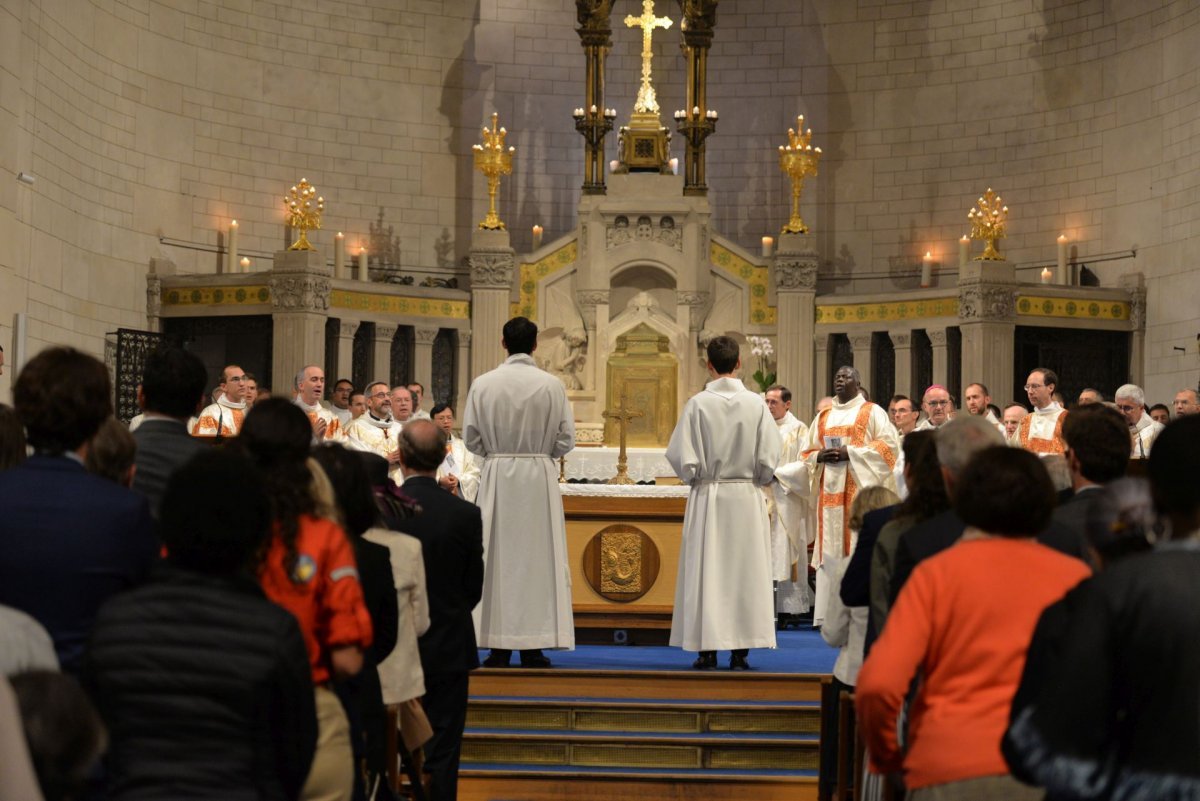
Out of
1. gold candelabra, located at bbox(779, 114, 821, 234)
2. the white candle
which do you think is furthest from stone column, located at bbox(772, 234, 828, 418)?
the white candle

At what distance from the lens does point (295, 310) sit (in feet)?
51.2

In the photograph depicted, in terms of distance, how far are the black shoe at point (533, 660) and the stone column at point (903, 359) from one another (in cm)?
904

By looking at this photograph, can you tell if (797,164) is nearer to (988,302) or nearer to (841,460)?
(988,302)

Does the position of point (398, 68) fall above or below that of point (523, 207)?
above

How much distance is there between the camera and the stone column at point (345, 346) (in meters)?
16.3

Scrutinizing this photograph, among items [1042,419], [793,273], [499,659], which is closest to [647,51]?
[793,273]

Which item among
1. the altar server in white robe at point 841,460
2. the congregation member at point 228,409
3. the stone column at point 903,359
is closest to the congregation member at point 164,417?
the altar server in white robe at point 841,460

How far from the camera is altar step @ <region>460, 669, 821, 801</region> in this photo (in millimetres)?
7121

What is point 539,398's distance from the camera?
8.13 metres

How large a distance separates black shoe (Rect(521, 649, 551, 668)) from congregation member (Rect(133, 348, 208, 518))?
12.7 ft

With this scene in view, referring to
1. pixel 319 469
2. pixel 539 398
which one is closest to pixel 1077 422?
pixel 319 469

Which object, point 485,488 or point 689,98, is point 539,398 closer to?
point 485,488

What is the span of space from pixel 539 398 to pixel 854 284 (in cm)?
1107

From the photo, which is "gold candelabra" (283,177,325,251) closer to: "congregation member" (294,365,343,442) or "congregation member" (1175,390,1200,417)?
"congregation member" (294,365,343,442)
